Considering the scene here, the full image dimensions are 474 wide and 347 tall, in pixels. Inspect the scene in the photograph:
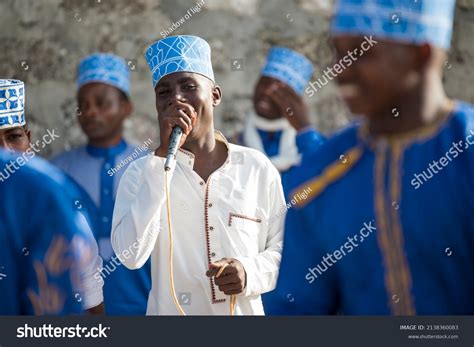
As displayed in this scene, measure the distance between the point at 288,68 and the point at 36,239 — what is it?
7.42 feet

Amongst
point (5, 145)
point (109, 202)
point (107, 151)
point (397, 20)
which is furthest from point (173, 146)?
point (107, 151)

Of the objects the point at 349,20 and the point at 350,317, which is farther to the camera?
the point at 350,317

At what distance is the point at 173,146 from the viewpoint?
3447 millimetres

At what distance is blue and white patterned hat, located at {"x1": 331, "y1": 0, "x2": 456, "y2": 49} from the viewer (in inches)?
108

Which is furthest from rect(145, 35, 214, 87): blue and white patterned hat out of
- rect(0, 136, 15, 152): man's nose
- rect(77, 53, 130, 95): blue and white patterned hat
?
rect(77, 53, 130, 95): blue and white patterned hat

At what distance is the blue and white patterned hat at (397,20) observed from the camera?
2.74m

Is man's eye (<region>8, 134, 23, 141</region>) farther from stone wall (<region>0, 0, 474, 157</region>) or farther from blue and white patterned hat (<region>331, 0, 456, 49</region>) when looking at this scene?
blue and white patterned hat (<region>331, 0, 456, 49</region>)

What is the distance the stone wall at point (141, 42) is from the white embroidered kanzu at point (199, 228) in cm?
187

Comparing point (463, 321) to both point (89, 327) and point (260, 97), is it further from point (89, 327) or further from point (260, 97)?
point (260, 97)

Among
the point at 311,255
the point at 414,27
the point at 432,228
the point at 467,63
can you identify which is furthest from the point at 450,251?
the point at 467,63

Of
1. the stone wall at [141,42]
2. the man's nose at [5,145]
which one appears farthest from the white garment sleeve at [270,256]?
the stone wall at [141,42]

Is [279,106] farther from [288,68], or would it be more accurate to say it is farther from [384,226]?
[384,226]

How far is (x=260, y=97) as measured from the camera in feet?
17.5

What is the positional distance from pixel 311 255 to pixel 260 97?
252cm
